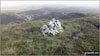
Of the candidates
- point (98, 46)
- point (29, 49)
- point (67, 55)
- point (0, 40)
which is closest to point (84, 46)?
point (98, 46)

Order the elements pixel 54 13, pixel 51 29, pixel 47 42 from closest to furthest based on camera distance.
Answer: pixel 47 42 < pixel 51 29 < pixel 54 13

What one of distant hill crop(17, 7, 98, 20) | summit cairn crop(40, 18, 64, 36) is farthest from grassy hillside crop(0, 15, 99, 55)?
distant hill crop(17, 7, 98, 20)

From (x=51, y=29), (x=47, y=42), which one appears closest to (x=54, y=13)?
(x=51, y=29)

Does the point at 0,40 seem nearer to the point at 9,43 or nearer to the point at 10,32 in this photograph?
the point at 9,43

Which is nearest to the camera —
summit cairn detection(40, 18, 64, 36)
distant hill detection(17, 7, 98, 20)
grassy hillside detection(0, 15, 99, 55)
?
grassy hillside detection(0, 15, 99, 55)

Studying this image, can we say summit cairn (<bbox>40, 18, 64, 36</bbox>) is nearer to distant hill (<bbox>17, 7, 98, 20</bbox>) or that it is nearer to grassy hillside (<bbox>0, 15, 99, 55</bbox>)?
grassy hillside (<bbox>0, 15, 99, 55</bbox>)

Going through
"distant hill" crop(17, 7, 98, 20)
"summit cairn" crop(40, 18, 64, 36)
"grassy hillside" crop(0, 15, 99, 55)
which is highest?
"distant hill" crop(17, 7, 98, 20)

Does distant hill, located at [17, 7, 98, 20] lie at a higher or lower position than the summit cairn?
higher

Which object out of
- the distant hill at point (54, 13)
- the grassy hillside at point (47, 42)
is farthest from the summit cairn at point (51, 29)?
the distant hill at point (54, 13)

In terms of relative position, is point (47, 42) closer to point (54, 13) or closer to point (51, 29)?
point (51, 29)

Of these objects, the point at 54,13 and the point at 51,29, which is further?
the point at 54,13

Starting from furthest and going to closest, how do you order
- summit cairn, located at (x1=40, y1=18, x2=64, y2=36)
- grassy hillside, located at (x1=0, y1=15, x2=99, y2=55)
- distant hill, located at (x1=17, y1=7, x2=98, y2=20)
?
distant hill, located at (x1=17, y1=7, x2=98, y2=20) < summit cairn, located at (x1=40, y1=18, x2=64, y2=36) < grassy hillside, located at (x1=0, y1=15, x2=99, y2=55)
